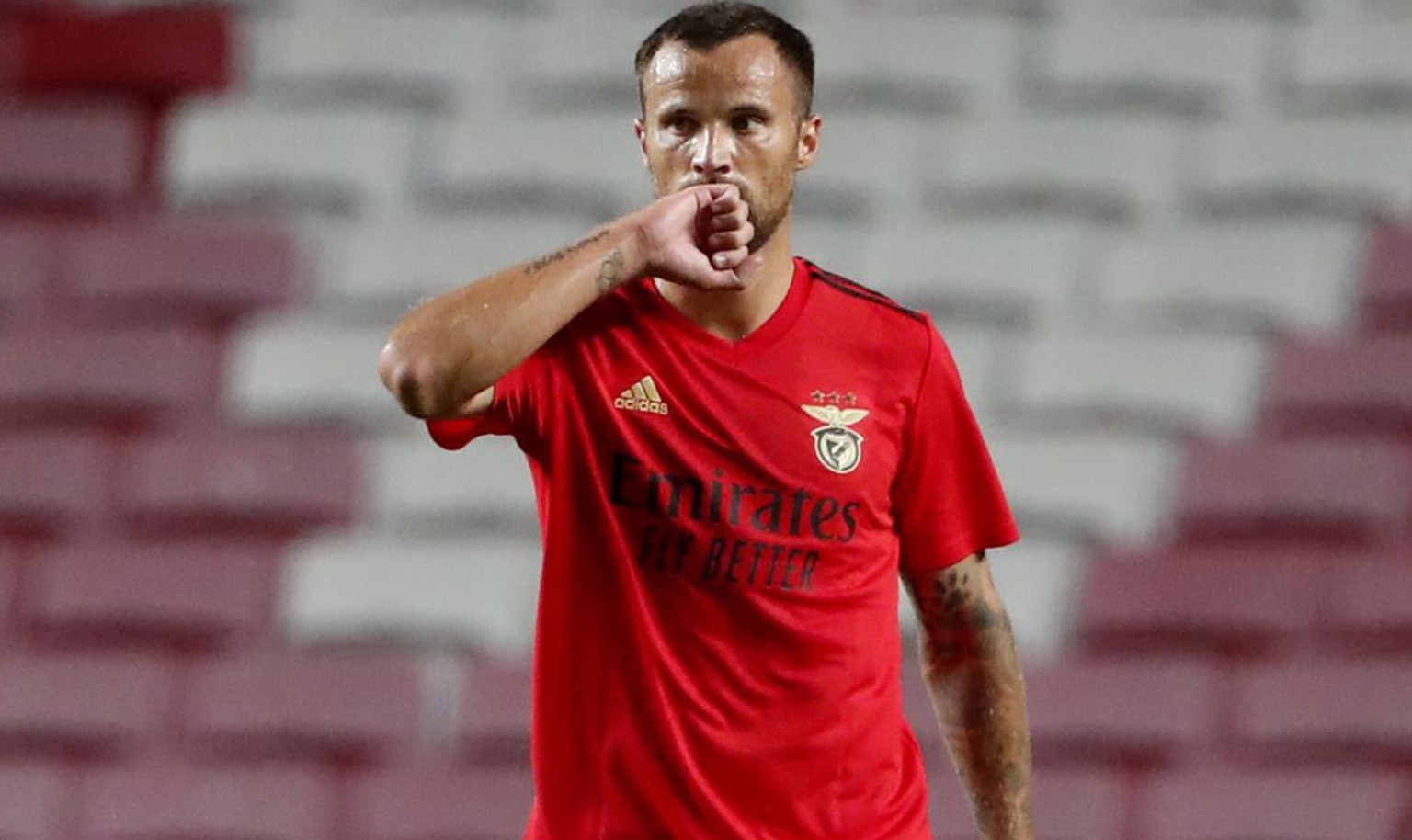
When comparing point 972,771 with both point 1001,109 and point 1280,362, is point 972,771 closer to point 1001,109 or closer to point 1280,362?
point 1280,362

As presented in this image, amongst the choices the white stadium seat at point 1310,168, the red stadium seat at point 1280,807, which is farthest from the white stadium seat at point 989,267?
the red stadium seat at point 1280,807

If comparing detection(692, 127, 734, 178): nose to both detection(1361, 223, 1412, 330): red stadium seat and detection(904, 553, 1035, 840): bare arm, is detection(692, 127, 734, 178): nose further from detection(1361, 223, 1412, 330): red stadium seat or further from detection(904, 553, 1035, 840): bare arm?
detection(1361, 223, 1412, 330): red stadium seat

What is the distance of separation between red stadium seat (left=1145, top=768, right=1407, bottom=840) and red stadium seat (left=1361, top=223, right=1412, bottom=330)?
1.65 feet

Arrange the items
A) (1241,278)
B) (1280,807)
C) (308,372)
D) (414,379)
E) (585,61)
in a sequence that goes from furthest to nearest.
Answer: (585,61)
(308,372)
(1241,278)
(1280,807)
(414,379)

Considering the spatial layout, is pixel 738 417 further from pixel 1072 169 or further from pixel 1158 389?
pixel 1072 169

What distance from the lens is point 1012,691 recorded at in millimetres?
1438

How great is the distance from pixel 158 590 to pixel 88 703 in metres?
0.14

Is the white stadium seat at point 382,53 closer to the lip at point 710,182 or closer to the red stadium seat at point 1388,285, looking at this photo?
the red stadium seat at point 1388,285

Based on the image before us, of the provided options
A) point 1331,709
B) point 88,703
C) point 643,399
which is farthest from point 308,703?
point 643,399

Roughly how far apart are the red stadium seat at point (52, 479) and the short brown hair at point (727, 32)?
149 centimetres

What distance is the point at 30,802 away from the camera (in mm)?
2477

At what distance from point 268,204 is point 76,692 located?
618mm

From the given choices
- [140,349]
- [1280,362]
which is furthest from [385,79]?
[1280,362]

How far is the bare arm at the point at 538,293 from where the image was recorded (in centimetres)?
118
